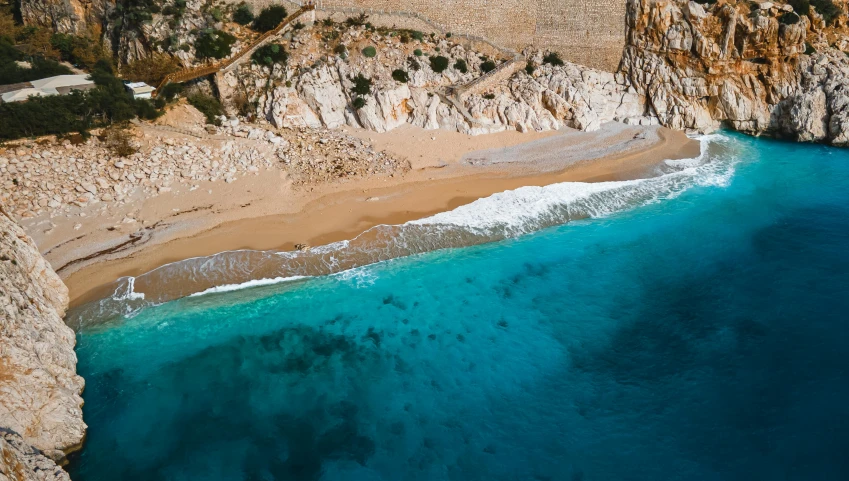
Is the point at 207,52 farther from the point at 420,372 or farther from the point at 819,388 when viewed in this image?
the point at 819,388

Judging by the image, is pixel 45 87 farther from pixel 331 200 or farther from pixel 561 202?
pixel 561 202

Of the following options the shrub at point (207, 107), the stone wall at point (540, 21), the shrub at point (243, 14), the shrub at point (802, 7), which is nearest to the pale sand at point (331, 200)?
the shrub at point (207, 107)

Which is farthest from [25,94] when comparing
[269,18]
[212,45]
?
[269,18]

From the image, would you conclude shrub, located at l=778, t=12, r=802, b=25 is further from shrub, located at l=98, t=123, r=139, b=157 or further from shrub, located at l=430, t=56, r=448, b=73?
shrub, located at l=98, t=123, r=139, b=157

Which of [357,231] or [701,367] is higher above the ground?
[357,231]

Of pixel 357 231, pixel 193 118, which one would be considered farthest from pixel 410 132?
pixel 193 118

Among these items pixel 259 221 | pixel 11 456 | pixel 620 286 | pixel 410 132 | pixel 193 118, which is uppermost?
pixel 193 118

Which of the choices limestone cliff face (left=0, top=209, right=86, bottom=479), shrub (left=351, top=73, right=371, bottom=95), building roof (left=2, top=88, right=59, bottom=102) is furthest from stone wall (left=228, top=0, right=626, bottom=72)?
limestone cliff face (left=0, top=209, right=86, bottom=479)
